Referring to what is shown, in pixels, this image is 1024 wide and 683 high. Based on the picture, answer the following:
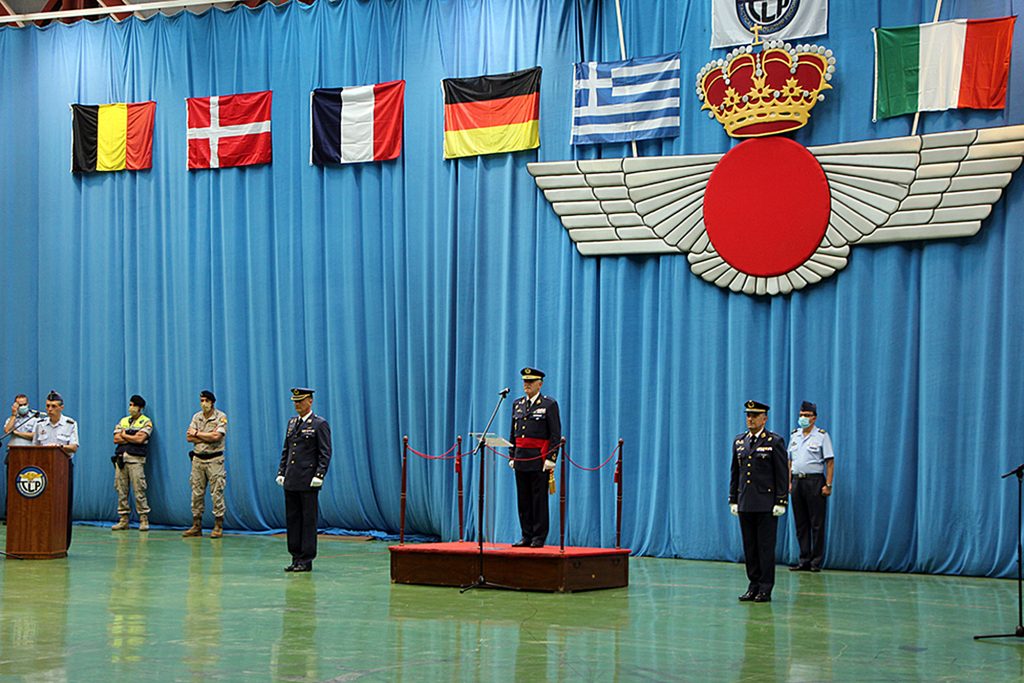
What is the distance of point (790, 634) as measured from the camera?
21.9ft

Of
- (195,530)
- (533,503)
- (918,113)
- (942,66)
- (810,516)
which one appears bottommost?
(195,530)

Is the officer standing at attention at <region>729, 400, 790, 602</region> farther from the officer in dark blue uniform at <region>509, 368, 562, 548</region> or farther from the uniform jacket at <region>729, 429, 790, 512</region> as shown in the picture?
the officer in dark blue uniform at <region>509, 368, 562, 548</region>

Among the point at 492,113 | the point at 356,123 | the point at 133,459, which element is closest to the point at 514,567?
the point at 492,113

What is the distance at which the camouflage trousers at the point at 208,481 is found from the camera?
42.0 feet

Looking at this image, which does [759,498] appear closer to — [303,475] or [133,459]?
[303,475]

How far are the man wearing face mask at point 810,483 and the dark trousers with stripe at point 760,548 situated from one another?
192 centimetres

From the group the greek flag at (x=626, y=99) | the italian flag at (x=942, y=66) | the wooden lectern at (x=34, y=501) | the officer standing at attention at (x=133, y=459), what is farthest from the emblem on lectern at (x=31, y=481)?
the italian flag at (x=942, y=66)

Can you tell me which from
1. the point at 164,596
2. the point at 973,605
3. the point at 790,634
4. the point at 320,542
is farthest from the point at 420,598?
the point at 320,542

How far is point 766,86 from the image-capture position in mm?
10789

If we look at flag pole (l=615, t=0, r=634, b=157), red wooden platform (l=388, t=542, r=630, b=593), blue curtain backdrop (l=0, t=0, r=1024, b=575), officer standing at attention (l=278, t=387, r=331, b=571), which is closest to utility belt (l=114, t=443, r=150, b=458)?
blue curtain backdrop (l=0, t=0, r=1024, b=575)

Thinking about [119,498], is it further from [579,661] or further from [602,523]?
[579,661]

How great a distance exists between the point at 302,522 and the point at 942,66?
607 centimetres

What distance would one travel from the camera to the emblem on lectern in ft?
33.1

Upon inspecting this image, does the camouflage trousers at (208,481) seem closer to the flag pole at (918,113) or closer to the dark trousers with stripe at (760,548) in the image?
the dark trousers with stripe at (760,548)
